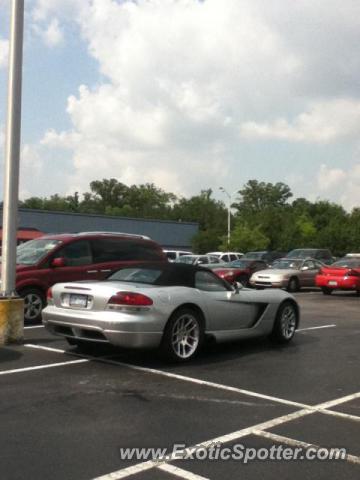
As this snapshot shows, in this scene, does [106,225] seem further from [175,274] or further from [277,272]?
[175,274]

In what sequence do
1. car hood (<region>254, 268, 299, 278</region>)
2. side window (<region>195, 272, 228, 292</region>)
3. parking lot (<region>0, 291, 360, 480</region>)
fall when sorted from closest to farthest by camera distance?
parking lot (<region>0, 291, 360, 480</region>) < side window (<region>195, 272, 228, 292</region>) < car hood (<region>254, 268, 299, 278</region>)

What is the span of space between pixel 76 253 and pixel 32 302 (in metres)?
1.38

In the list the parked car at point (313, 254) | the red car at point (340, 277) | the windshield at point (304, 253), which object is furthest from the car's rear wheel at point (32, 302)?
the windshield at point (304, 253)

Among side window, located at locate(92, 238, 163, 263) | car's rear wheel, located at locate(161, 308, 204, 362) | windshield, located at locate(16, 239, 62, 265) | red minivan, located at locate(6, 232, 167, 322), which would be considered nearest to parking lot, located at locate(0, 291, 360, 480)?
car's rear wheel, located at locate(161, 308, 204, 362)

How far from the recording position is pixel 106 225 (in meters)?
59.0

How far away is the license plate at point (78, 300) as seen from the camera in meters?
7.43

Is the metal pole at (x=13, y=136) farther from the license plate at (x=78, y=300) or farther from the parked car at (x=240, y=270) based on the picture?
the parked car at (x=240, y=270)

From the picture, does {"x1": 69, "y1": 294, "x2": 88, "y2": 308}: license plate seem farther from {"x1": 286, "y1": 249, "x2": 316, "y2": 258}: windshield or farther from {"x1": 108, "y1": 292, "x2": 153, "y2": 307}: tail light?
{"x1": 286, "y1": 249, "x2": 316, "y2": 258}: windshield

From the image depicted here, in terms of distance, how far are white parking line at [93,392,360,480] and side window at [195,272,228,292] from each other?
267cm

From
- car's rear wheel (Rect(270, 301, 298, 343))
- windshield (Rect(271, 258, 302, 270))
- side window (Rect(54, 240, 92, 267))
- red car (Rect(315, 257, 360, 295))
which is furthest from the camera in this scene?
Answer: windshield (Rect(271, 258, 302, 270))

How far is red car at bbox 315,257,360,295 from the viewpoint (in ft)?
66.9

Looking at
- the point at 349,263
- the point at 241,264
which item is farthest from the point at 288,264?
the point at 349,263

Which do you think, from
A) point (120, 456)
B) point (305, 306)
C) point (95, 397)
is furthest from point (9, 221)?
point (305, 306)

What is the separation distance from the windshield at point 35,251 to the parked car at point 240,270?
10711mm
